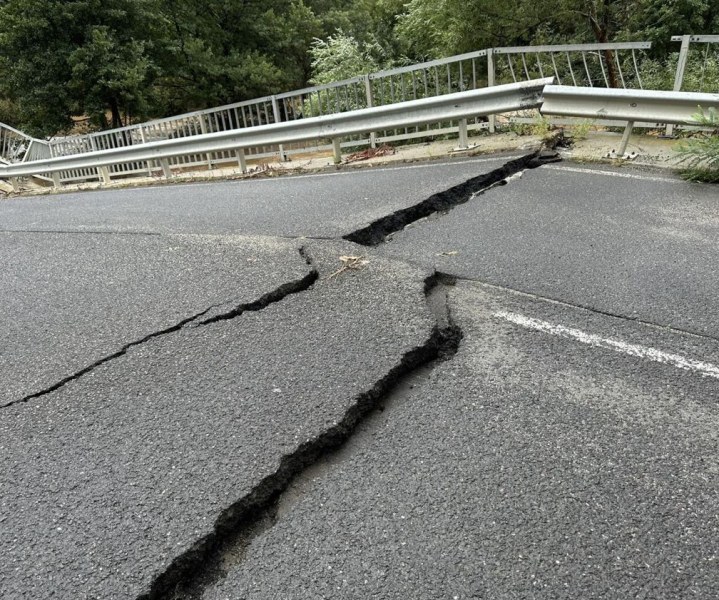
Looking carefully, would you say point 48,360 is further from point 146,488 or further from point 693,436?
point 693,436

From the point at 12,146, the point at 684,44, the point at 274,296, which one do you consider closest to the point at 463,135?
the point at 684,44

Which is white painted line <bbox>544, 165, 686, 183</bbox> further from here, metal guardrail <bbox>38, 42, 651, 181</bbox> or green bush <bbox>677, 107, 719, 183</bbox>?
metal guardrail <bbox>38, 42, 651, 181</bbox>

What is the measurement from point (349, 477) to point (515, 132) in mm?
7296

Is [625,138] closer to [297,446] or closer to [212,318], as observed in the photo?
[212,318]

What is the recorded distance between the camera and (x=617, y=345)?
2875 mm

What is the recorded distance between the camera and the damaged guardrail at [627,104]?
602cm

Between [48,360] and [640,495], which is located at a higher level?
[48,360]

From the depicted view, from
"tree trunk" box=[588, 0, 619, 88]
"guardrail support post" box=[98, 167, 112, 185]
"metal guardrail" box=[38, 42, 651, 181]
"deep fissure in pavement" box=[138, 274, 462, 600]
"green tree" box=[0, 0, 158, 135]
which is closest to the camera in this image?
"deep fissure in pavement" box=[138, 274, 462, 600]

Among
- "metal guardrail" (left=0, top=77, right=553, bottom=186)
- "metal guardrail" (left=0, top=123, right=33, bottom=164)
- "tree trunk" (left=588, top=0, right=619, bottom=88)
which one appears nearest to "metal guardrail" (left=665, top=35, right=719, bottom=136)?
"metal guardrail" (left=0, top=77, right=553, bottom=186)

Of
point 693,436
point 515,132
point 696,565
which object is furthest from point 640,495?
point 515,132

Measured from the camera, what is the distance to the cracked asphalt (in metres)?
1.77

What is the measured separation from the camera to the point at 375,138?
32.1 feet

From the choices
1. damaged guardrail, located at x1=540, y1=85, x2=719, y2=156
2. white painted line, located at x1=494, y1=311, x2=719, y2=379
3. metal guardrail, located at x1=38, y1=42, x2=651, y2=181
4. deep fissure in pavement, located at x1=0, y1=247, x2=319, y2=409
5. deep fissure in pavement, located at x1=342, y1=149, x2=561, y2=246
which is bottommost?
white painted line, located at x1=494, y1=311, x2=719, y2=379

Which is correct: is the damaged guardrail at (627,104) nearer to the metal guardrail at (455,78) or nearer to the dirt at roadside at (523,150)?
the dirt at roadside at (523,150)
